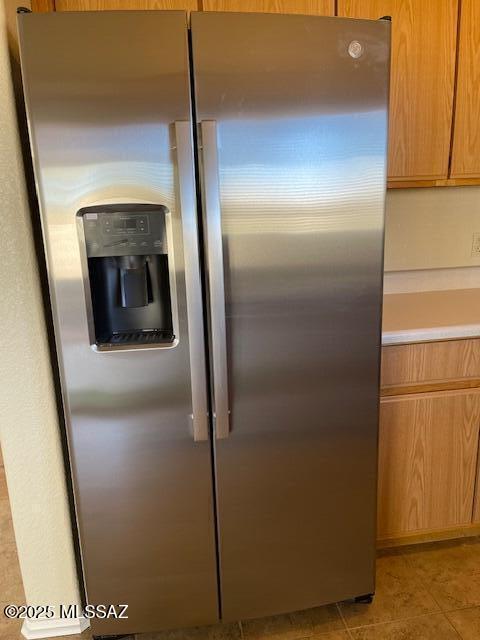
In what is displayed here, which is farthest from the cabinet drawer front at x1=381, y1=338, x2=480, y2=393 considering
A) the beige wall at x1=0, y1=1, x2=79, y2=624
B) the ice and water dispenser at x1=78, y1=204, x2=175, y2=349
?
the beige wall at x1=0, y1=1, x2=79, y2=624

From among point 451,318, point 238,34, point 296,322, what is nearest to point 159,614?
point 296,322

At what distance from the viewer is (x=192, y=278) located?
128cm

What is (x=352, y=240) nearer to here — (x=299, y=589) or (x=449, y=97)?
(x=449, y=97)

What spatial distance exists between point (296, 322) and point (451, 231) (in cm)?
133

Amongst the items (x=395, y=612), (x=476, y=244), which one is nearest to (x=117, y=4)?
(x=476, y=244)

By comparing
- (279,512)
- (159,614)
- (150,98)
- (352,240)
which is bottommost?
(159,614)

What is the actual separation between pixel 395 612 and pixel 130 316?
55.9 inches

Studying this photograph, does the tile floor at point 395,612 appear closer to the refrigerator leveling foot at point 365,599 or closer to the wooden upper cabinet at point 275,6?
the refrigerator leveling foot at point 365,599

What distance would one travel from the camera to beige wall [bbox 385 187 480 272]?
2.25 meters

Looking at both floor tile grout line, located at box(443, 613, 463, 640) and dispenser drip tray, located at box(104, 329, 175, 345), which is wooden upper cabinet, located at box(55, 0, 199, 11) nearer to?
dispenser drip tray, located at box(104, 329, 175, 345)

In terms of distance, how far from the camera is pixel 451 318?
6.12 feet

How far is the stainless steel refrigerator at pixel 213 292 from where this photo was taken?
1.20m

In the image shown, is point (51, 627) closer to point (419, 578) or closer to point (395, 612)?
point (395, 612)

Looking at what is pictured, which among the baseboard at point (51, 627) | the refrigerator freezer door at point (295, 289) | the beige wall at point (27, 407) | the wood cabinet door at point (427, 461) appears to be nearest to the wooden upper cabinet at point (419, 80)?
the refrigerator freezer door at point (295, 289)
